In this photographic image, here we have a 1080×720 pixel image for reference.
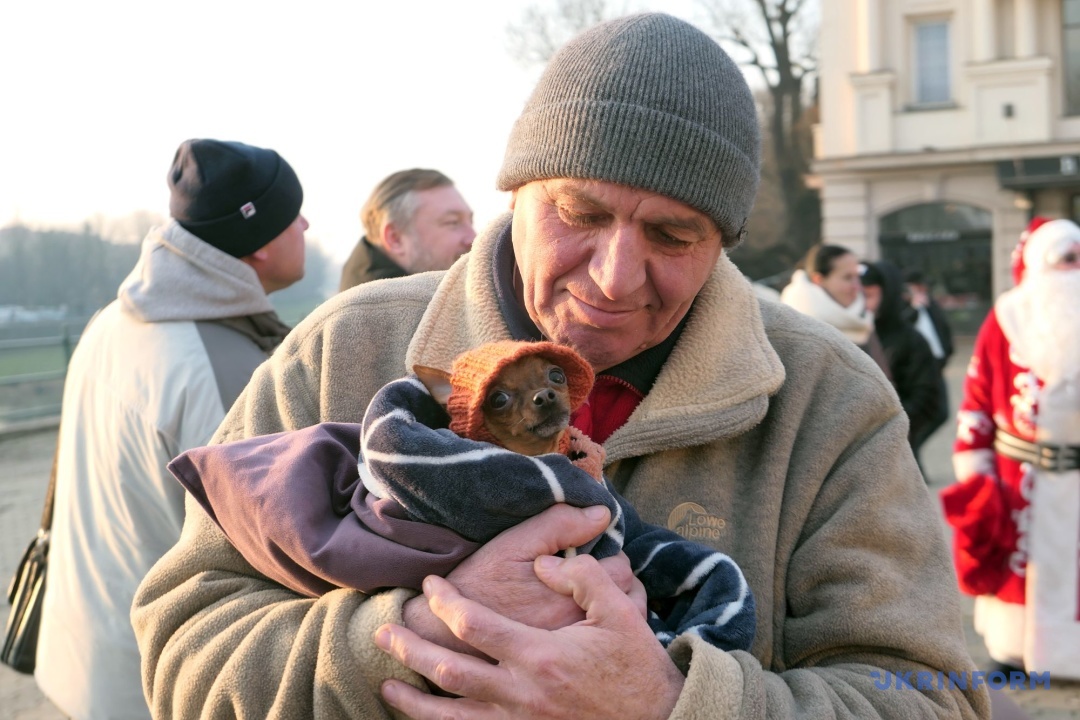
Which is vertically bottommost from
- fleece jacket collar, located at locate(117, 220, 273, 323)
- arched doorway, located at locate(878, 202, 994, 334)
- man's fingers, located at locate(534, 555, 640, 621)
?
arched doorway, located at locate(878, 202, 994, 334)

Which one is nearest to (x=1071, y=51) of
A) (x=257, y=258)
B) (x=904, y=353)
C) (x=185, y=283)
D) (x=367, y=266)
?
(x=904, y=353)

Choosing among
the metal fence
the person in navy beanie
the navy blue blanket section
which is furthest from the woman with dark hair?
the metal fence

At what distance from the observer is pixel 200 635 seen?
81.9 inches

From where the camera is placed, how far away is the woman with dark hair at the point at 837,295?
8016 mm

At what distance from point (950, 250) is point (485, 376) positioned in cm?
2840

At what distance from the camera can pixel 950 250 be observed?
28141 mm

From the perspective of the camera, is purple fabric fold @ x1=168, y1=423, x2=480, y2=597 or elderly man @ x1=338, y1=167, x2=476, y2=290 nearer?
purple fabric fold @ x1=168, y1=423, x2=480, y2=597

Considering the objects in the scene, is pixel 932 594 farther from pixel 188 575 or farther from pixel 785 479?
pixel 188 575

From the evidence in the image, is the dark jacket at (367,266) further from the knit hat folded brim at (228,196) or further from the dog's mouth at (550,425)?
the dog's mouth at (550,425)

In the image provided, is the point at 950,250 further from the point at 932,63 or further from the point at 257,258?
the point at 257,258

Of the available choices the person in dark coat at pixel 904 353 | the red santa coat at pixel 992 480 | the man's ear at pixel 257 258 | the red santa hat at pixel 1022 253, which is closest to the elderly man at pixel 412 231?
the man's ear at pixel 257 258

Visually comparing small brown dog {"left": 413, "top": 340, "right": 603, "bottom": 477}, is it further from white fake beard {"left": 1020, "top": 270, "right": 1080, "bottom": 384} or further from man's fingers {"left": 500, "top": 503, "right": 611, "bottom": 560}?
white fake beard {"left": 1020, "top": 270, "right": 1080, "bottom": 384}

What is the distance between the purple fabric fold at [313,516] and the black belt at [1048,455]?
4.96 metres

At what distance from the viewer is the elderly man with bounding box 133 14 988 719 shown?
1.88 m
